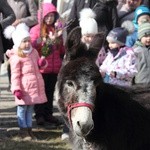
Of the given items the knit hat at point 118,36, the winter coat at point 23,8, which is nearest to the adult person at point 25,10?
the winter coat at point 23,8

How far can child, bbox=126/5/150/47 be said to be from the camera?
8227mm

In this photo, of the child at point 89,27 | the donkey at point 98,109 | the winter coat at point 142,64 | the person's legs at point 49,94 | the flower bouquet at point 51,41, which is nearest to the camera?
the donkey at point 98,109

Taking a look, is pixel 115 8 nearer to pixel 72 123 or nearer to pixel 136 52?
pixel 136 52

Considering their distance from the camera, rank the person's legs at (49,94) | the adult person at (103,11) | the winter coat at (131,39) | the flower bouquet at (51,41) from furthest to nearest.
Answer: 1. the adult person at (103,11)
2. the person's legs at (49,94)
3. the winter coat at (131,39)
4. the flower bouquet at (51,41)

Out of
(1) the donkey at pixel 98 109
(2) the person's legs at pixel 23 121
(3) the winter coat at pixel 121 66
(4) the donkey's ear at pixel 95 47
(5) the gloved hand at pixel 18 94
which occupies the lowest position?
(2) the person's legs at pixel 23 121

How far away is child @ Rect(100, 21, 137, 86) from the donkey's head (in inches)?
86.1

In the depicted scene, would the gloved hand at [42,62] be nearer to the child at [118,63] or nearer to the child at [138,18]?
the child at [118,63]

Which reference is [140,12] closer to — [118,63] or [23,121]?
[118,63]

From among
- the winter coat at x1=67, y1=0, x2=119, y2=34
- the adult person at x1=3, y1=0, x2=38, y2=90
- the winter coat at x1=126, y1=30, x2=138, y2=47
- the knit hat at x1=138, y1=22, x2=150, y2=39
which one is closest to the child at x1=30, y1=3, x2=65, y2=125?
the adult person at x1=3, y1=0, x2=38, y2=90

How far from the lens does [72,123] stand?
4277 mm

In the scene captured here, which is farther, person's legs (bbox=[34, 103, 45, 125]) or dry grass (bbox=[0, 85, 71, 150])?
person's legs (bbox=[34, 103, 45, 125])

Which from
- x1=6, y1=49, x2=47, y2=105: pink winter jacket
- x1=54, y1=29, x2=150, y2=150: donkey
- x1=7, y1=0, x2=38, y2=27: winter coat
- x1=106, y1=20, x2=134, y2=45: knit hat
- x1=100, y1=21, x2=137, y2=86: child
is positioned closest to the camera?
x1=54, y1=29, x2=150, y2=150: donkey

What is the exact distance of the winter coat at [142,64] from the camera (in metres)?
6.97

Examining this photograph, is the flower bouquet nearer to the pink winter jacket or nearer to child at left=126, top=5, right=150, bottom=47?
the pink winter jacket
